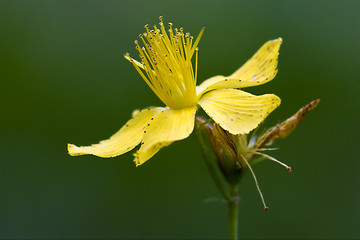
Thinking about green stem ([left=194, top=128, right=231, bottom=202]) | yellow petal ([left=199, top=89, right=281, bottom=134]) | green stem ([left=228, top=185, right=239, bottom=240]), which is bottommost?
green stem ([left=228, top=185, right=239, bottom=240])

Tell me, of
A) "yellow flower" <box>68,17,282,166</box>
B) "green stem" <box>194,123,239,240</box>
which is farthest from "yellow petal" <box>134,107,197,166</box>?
"green stem" <box>194,123,239,240</box>

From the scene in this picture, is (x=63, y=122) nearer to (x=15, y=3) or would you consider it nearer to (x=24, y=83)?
(x=24, y=83)

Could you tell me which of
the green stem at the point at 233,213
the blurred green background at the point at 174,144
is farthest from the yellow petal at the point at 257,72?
the blurred green background at the point at 174,144

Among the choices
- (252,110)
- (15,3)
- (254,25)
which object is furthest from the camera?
(15,3)

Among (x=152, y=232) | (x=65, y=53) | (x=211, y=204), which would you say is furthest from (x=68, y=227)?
(x=65, y=53)

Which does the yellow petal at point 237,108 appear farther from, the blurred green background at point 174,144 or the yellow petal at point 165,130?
the blurred green background at point 174,144

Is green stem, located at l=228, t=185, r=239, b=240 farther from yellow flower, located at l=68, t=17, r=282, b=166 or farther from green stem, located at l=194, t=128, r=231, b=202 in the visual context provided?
yellow flower, located at l=68, t=17, r=282, b=166
